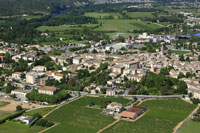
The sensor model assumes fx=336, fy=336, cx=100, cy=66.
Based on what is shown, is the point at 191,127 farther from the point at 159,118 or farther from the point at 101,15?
the point at 101,15

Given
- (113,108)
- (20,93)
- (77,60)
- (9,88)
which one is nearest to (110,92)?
(113,108)

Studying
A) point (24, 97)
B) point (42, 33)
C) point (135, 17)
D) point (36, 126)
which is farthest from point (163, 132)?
point (135, 17)

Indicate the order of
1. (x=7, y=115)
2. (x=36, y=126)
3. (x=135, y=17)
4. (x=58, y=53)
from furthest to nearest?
(x=135, y=17)
(x=58, y=53)
(x=7, y=115)
(x=36, y=126)

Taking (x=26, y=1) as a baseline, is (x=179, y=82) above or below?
below

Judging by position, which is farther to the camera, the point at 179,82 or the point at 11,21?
the point at 11,21

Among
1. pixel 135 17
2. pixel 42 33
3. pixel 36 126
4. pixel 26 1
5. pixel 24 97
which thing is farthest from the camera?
pixel 26 1

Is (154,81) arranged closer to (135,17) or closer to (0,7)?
(135,17)
